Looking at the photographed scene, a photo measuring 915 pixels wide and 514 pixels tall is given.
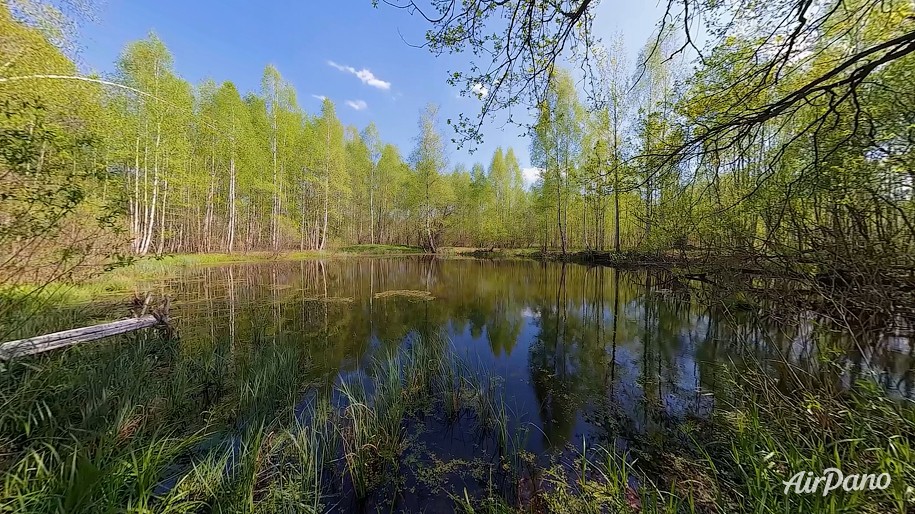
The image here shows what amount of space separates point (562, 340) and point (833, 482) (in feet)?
17.1

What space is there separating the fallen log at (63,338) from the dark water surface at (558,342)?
1.04 metres

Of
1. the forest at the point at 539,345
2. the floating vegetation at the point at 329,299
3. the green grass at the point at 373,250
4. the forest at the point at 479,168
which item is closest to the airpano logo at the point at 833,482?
the forest at the point at 539,345

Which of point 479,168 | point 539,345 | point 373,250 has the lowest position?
point 539,345

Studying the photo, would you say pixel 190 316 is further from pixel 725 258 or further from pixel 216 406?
pixel 725 258

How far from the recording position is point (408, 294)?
12000 mm

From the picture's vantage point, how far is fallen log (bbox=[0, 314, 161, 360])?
2828 millimetres

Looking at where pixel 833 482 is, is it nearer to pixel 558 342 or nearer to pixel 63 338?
pixel 558 342

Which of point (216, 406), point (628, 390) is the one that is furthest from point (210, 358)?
point (628, 390)

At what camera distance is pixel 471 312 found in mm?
9531

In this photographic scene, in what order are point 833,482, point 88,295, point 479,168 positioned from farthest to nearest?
point 479,168 < point 88,295 < point 833,482

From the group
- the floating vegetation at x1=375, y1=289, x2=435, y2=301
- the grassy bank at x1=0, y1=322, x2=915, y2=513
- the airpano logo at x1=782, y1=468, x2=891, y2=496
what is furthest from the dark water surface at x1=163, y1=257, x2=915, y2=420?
the airpano logo at x1=782, y1=468, x2=891, y2=496

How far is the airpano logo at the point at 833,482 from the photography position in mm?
1659

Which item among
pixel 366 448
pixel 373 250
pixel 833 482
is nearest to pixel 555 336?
pixel 366 448

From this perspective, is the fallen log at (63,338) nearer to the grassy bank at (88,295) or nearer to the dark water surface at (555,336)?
the grassy bank at (88,295)
